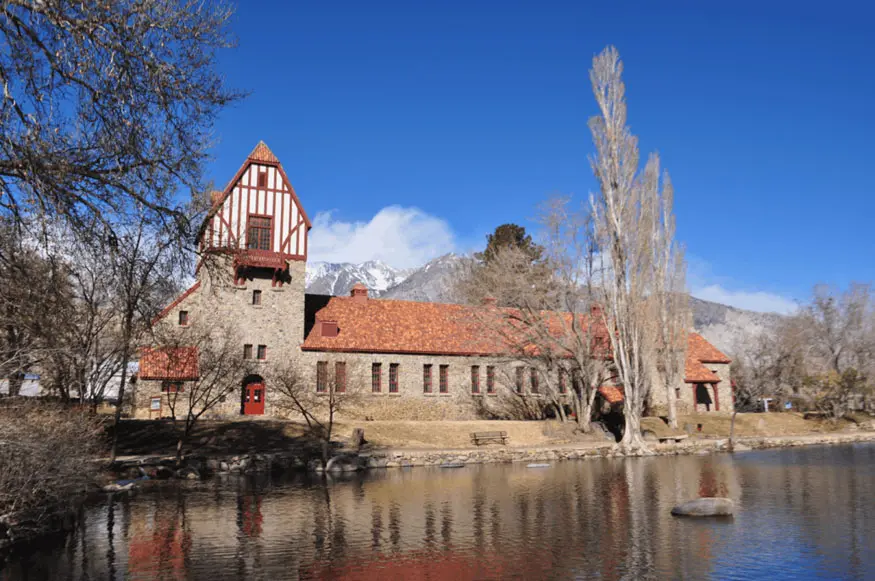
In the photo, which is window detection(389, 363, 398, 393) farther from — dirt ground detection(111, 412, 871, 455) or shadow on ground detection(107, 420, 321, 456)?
shadow on ground detection(107, 420, 321, 456)

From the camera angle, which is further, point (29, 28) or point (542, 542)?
point (542, 542)

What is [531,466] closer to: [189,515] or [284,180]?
[189,515]

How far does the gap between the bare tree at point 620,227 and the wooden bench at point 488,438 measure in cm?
641

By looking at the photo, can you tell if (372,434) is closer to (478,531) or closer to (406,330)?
(406,330)

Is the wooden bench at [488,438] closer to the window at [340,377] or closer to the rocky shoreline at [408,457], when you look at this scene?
the rocky shoreline at [408,457]

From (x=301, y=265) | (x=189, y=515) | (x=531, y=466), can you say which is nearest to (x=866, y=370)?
(x=531, y=466)

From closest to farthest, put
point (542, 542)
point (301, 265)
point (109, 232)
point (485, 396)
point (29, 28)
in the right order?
point (29, 28) < point (109, 232) < point (542, 542) < point (301, 265) < point (485, 396)

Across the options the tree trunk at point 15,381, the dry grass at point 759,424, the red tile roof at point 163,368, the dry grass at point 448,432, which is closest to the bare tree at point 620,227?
the dry grass at point 448,432

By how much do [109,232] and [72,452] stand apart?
349 inches

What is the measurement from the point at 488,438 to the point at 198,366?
1453cm

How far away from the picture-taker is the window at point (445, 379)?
40375mm

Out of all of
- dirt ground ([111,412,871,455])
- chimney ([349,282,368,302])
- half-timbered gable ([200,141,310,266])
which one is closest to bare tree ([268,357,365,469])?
dirt ground ([111,412,871,455])

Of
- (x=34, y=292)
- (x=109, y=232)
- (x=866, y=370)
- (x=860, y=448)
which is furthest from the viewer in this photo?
(x=866, y=370)

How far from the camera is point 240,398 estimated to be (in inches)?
1411
